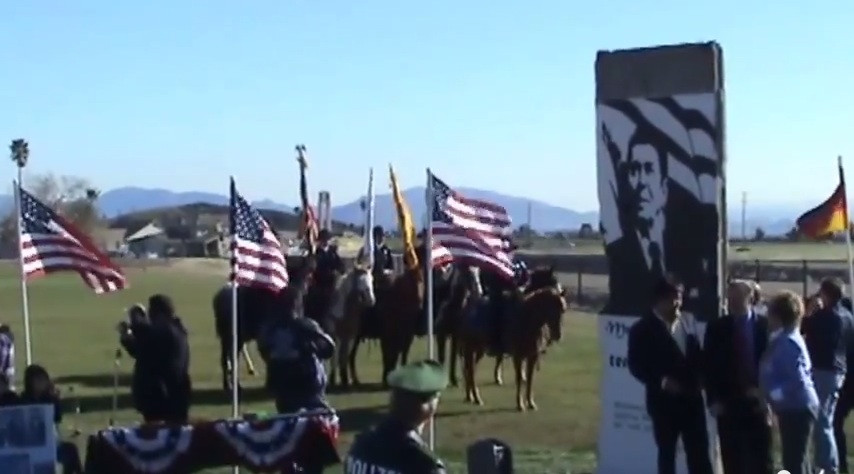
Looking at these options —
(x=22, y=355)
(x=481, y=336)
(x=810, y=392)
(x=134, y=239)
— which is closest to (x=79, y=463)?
(x=810, y=392)

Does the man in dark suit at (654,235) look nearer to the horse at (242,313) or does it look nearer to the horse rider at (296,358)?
the horse rider at (296,358)

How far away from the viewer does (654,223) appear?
14.6m

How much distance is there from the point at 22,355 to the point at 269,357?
16.6 metres

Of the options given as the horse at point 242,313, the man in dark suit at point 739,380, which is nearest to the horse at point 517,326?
the horse at point 242,313

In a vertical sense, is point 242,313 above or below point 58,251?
below

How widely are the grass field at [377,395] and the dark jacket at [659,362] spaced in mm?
3532

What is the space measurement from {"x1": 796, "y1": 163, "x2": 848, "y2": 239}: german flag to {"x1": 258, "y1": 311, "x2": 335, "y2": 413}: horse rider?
7.07 meters

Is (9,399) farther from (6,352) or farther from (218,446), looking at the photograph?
(6,352)

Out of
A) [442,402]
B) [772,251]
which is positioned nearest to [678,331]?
[442,402]

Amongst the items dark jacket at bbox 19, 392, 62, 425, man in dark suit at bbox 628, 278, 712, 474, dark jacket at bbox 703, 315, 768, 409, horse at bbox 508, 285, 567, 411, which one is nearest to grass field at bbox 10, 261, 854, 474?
horse at bbox 508, 285, 567, 411

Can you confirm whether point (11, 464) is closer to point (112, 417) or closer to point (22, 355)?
point (112, 417)

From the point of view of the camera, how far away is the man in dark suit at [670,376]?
13.0 m

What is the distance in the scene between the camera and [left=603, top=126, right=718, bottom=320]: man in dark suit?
14289mm

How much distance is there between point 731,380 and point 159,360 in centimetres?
539
